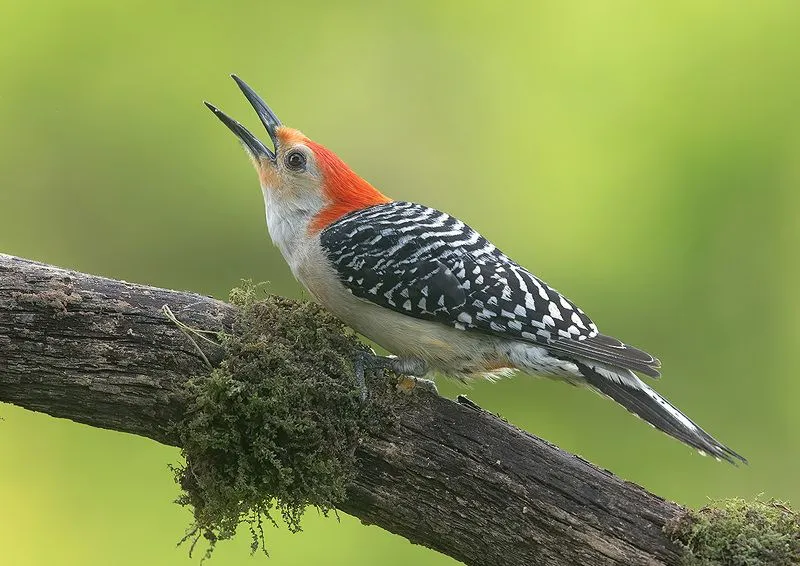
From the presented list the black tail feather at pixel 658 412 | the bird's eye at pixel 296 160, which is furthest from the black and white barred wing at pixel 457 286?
the bird's eye at pixel 296 160

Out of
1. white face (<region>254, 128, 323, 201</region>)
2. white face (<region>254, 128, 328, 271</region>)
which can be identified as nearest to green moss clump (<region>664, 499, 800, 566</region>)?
white face (<region>254, 128, 328, 271</region>)

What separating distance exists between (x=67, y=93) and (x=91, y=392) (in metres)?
4.45

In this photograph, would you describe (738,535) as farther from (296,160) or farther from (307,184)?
(296,160)

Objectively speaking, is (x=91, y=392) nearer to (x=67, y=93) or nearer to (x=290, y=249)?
(x=290, y=249)

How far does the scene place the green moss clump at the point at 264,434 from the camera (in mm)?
3811

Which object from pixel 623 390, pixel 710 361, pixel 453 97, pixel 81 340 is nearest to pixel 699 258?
pixel 710 361

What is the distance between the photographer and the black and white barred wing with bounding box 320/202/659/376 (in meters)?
4.35

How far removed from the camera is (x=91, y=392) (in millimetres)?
3863

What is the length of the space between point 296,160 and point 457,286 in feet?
4.32

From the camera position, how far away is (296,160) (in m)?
5.11

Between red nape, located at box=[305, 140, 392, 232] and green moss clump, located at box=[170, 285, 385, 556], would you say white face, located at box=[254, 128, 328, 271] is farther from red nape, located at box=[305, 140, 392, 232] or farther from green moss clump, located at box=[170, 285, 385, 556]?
green moss clump, located at box=[170, 285, 385, 556]

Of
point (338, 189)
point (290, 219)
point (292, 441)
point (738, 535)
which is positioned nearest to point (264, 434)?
point (292, 441)

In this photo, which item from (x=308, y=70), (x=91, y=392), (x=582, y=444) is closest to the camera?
(x=91, y=392)

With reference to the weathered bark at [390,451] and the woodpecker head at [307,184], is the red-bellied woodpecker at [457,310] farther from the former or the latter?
the weathered bark at [390,451]
